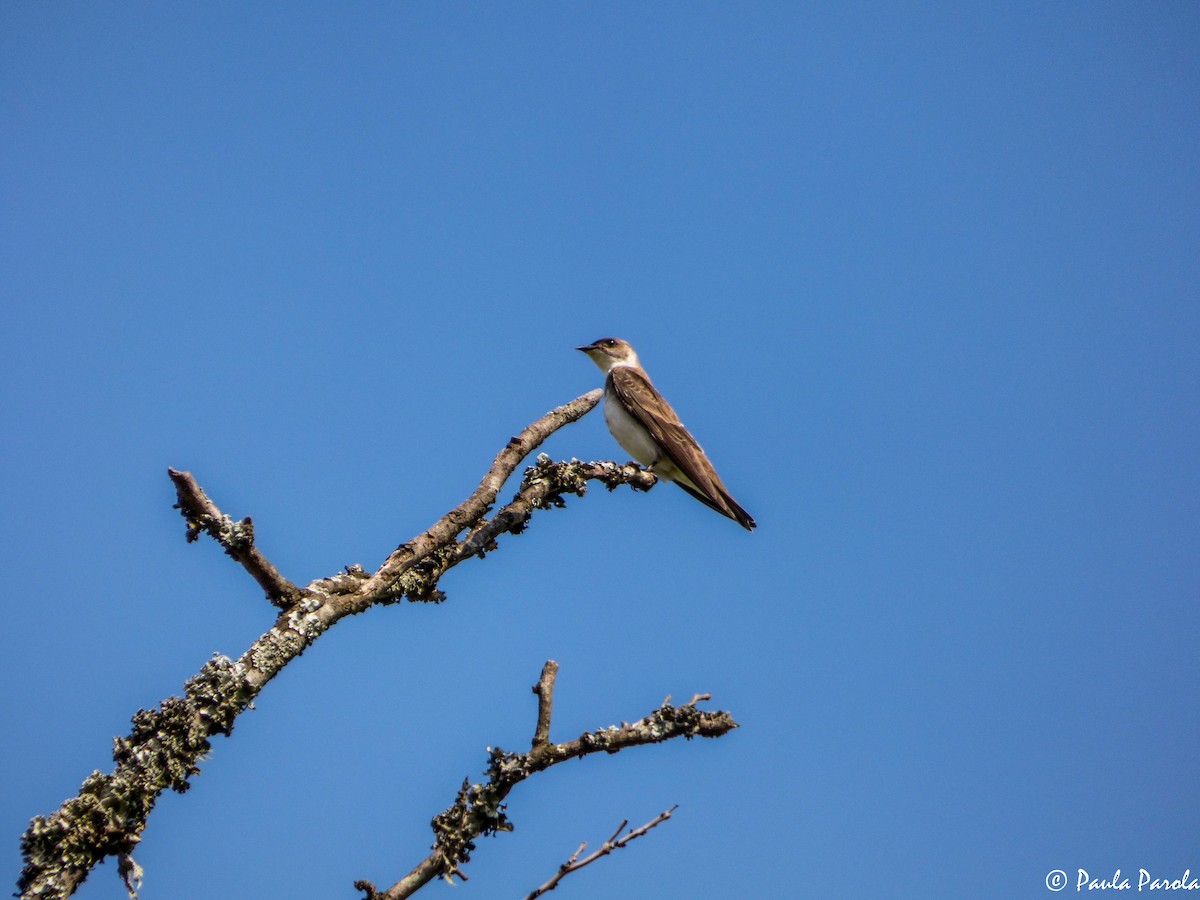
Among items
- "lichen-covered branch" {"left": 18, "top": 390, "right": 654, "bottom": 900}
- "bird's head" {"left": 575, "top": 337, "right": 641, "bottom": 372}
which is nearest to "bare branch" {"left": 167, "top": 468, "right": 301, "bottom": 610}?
"lichen-covered branch" {"left": 18, "top": 390, "right": 654, "bottom": 900}

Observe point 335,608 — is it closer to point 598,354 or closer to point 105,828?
point 105,828

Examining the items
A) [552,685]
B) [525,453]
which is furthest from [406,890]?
[525,453]

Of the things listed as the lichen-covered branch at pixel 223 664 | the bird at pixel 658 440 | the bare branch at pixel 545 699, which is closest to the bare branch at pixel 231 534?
the lichen-covered branch at pixel 223 664

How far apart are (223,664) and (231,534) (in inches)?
26.0

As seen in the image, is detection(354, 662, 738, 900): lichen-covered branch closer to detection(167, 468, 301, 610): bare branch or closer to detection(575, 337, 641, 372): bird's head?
detection(167, 468, 301, 610): bare branch

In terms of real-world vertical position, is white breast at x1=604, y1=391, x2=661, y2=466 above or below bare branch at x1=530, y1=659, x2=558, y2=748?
above

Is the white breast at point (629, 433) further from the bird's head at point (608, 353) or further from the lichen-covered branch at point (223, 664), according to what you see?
the lichen-covered branch at point (223, 664)

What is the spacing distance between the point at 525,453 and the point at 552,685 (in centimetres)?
137

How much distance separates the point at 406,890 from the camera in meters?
3.46

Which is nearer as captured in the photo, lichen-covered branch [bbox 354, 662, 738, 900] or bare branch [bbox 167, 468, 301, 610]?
lichen-covered branch [bbox 354, 662, 738, 900]

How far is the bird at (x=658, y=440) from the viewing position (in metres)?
9.84

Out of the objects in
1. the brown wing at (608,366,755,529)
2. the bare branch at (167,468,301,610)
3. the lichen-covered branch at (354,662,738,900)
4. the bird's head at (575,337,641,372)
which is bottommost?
the lichen-covered branch at (354,662,738,900)

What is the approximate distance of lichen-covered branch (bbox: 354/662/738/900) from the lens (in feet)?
11.7

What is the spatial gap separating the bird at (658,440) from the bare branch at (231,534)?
5.90 m
